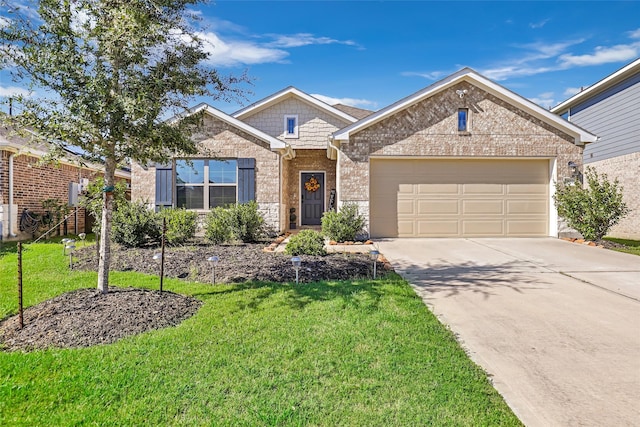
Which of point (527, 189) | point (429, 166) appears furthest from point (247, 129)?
point (527, 189)

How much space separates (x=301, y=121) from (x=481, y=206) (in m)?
7.56

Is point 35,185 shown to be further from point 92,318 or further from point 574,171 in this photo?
point 574,171

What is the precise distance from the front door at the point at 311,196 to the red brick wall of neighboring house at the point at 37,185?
769 cm

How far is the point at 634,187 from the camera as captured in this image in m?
12.7

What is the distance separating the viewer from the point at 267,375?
8.89 ft

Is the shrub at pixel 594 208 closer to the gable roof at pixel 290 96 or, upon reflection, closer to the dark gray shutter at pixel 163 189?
the gable roof at pixel 290 96

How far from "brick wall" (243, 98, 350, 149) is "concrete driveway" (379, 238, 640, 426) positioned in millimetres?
7830

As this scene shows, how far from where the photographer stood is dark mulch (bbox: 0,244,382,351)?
3404 mm

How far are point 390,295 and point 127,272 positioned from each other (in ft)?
14.7

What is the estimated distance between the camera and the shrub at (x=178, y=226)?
8.95m

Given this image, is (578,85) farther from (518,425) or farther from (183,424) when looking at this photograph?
(183,424)

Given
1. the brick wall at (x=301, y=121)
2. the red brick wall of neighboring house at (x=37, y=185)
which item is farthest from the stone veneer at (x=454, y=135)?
the red brick wall of neighboring house at (x=37, y=185)

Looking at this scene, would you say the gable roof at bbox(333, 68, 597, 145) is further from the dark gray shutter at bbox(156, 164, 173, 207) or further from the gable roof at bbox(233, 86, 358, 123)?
the dark gray shutter at bbox(156, 164, 173, 207)

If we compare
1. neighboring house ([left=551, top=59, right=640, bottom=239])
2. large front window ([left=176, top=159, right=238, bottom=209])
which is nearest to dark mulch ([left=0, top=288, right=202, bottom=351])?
large front window ([left=176, top=159, right=238, bottom=209])
